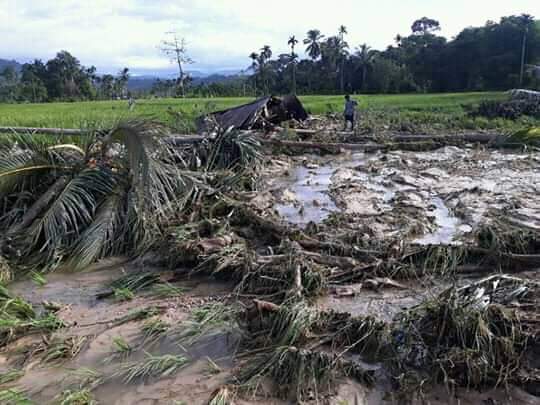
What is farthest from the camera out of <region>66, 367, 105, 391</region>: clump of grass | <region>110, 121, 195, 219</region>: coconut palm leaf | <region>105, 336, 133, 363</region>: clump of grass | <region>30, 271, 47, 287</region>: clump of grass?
<region>110, 121, 195, 219</region>: coconut palm leaf

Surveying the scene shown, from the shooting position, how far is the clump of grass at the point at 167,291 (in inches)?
197

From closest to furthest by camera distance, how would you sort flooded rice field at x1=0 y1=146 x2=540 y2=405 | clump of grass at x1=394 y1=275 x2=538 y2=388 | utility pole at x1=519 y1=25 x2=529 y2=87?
clump of grass at x1=394 y1=275 x2=538 y2=388, flooded rice field at x1=0 y1=146 x2=540 y2=405, utility pole at x1=519 y1=25 x2=529 y2=87

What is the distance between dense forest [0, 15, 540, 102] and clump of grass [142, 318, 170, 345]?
37.5 m

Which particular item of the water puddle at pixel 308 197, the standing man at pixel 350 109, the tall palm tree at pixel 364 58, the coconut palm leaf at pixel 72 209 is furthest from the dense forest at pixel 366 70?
the coconut palm leaf at pixel 72 209

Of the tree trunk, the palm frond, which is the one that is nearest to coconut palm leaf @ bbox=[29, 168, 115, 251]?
the palm frond

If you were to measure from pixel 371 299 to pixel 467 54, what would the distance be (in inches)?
1866

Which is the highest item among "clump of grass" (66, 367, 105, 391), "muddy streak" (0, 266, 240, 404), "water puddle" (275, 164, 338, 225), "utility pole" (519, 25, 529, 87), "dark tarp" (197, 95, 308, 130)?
"utility pole" (519, 25, 529, 87)

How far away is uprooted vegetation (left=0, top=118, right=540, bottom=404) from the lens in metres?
3.51

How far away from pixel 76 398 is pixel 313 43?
207ft

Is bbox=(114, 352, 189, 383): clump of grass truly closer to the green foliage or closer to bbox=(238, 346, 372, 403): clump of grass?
bbox=(238, 346, 372, 403): clump of grass

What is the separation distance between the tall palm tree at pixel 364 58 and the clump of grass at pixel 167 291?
153 ft

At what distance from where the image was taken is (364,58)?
5247 cm

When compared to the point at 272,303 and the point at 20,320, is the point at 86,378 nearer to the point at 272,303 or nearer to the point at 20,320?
the point at 20,320

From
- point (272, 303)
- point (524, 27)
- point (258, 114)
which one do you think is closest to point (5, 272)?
point (272, 303)
